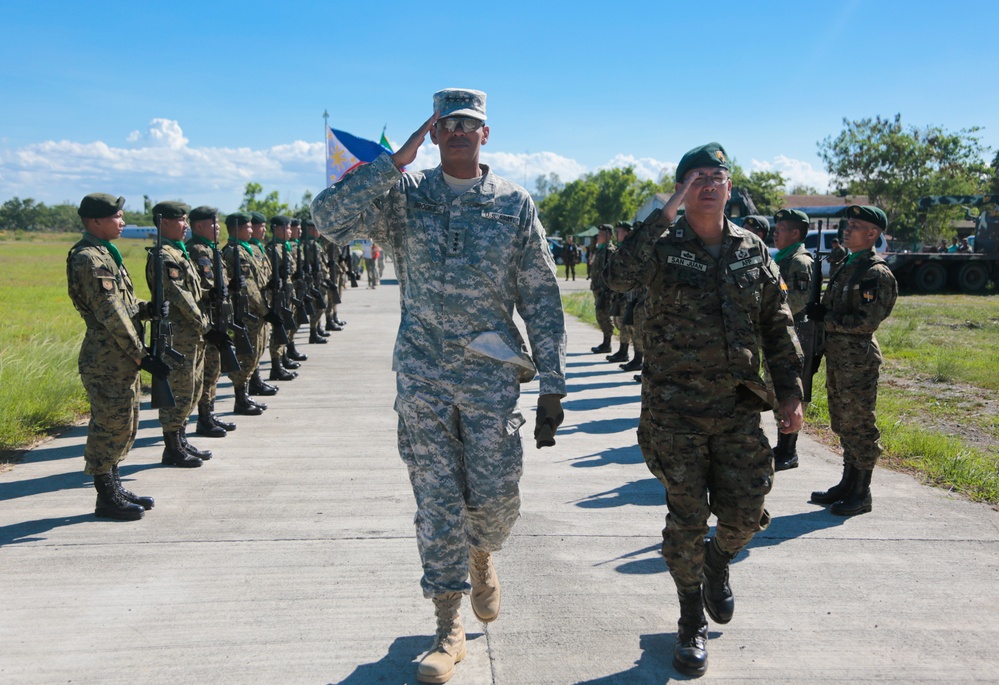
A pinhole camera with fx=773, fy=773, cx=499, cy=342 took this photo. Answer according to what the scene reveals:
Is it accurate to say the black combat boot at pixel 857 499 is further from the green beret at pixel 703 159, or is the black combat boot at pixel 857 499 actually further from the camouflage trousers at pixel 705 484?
the green beret at pixel 703 159

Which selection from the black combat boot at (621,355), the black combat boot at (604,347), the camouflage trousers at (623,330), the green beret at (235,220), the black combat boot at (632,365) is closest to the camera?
the green beret at (235,220)

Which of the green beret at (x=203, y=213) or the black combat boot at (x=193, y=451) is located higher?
the green beret at (x=203, y=213)

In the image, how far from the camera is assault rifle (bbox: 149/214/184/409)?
5.08 m

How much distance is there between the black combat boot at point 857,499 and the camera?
501 centimetres

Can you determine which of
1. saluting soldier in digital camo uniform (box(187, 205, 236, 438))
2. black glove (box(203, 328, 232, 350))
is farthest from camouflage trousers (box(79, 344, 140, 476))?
saluting soldier in digital camo uniform (box(187, 205, 236, 438))

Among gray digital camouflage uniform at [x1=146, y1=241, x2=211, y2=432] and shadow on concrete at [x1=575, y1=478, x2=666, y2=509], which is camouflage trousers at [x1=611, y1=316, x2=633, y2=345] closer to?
shadow on concrete at [x1=575, y1=478, x2=666, y2=509]

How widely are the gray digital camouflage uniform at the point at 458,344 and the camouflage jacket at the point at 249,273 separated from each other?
5450mm

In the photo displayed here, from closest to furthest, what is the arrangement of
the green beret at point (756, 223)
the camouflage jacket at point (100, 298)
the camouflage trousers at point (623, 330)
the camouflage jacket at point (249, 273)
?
the camouflage jacket at point (100, 298), the green beret at point (756, 223), the camouflage jacket at point (249, 273), the camouflage trousers at point (623, 330)

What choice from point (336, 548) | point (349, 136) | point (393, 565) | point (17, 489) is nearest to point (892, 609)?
point (393, 565)

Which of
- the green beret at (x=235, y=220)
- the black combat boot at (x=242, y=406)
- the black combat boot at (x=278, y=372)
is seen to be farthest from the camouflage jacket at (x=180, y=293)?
the black combat boot at (x=278, y=372)

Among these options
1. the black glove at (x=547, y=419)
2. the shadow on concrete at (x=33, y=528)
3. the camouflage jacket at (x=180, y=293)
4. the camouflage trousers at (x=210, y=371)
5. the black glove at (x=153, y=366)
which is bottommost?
the shadow on concrete at (x=33, y=528)

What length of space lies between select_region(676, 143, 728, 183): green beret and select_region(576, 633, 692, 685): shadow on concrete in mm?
1985

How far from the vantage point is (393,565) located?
13.6 feet

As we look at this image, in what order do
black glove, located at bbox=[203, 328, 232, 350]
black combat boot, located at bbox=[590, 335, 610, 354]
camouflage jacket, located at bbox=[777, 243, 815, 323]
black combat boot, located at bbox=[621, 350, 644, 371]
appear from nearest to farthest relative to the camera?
camouflage jacket, located at bbox=[777, 243, 815, 323]
black glove, located at bbox=[203, 328, 232, 350]
black combat boot, located at bbox=[621, 350, 644, 371]
black combat boot, located at bbox=[590, 335, 610, 354]
